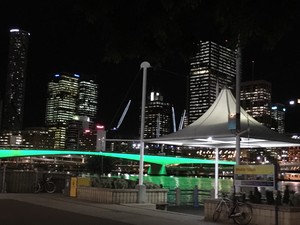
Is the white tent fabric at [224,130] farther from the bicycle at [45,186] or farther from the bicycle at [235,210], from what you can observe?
the bicycle at [45,186]

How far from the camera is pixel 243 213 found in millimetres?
13578

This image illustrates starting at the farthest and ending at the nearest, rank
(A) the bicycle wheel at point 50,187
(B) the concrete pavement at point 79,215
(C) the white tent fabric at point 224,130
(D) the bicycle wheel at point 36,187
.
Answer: (A) the bicycle wheel at point 50,187
(D) the bicycle wheel at point 36,187
(C) the white tent fabric at point 224,130
(B) the concrete pavement at point 79,215

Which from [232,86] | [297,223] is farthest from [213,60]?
[297,223]

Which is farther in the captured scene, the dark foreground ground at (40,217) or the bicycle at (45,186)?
the bicycle at (45,186)

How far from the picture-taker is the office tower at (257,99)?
88.5ft

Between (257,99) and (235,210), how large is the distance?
1566cm

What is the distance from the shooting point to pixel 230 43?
26.4 ft

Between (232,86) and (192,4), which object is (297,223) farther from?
(232,86)

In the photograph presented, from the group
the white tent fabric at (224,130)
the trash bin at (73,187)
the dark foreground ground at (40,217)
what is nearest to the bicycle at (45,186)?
the trash bin at (73,187)

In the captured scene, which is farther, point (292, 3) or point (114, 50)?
point (114, 50)

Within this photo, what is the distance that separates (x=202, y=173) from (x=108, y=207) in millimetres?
141143

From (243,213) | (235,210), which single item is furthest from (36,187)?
(243,213)

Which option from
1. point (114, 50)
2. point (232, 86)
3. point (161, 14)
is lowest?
point (114, 50)

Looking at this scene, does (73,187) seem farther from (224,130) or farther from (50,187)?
(224,130)
